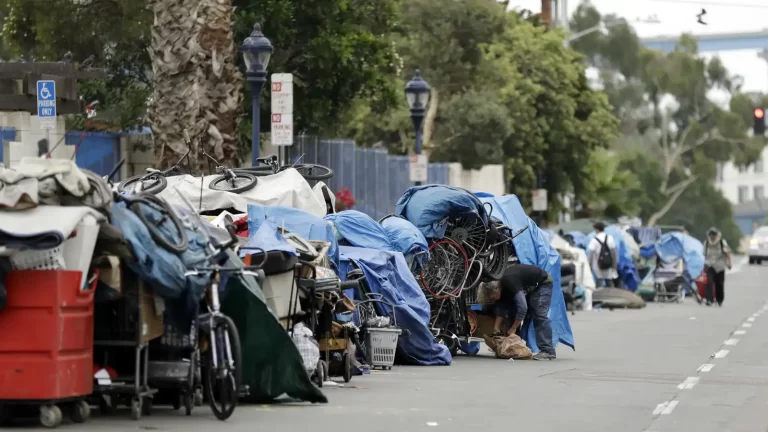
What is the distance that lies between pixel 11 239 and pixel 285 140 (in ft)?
35.4

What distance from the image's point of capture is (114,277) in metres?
11.2

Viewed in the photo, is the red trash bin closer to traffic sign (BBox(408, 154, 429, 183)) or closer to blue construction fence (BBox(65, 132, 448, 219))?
blue construction fence (BBox(65, 132, 448, 219))

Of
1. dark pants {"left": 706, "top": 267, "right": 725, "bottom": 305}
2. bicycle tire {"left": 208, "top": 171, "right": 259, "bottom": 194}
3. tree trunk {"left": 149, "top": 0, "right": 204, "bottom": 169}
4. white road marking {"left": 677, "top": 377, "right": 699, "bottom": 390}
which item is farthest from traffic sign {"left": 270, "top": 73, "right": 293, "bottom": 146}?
dark pants {"left": 706, "top": 267, "right": 725, "bottom": 305}

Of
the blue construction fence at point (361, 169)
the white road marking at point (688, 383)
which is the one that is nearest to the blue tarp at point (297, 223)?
the white road marking at point (688, 383)

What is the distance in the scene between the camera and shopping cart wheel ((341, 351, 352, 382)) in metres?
15.4

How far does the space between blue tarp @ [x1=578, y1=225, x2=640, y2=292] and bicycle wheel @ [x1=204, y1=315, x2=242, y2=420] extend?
27.2m

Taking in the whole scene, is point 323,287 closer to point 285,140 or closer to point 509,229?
point 509,229

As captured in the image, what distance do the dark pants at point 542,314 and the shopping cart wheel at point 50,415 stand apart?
9.23 metres

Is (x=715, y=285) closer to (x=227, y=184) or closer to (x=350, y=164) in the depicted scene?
(x=350, y=164)

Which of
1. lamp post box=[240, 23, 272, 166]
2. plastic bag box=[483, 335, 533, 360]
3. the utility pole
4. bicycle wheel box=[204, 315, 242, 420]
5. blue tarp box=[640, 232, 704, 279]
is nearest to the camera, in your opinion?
bicycle wheel box=[204, 315, 242, 420]

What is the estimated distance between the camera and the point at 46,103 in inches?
696

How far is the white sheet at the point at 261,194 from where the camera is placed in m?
17.0

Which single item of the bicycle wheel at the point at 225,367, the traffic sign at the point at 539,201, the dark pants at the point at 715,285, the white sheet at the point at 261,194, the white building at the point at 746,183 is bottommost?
the white building at the point at 746,183

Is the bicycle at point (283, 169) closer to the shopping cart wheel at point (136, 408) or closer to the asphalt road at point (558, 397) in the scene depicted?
the asphalt road at point (558, 397)
